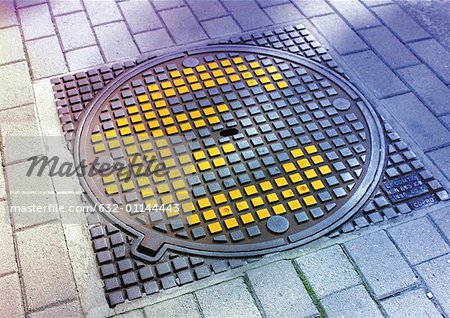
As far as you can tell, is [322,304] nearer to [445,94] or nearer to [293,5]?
[445,94]

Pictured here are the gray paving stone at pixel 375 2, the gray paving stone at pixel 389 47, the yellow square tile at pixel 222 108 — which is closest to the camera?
the yellow square tile at pixel 222 108

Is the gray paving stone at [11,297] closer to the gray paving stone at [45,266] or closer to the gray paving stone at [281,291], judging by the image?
the gray paving stone at [45,266]

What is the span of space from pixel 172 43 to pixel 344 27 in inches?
43.8

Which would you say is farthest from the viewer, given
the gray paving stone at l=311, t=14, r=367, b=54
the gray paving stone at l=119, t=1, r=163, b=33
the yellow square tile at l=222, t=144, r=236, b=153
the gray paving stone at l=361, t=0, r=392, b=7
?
the gray paving stone at l=361, t=0, r=392, b=7

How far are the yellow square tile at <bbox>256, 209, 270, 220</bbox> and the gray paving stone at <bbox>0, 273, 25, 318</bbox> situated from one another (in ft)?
3.42

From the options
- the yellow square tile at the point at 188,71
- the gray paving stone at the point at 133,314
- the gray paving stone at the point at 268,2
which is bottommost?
the gray paving stone at the point at 133,314

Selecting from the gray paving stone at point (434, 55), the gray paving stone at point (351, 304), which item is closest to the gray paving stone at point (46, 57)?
the gray paving stone at point (351, 304)

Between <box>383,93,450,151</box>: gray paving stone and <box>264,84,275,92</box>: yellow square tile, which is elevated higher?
<box>383,93,450,151</box>: gray paving stone

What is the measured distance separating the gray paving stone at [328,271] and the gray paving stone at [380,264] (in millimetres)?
48

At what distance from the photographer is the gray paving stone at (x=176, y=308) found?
207cm

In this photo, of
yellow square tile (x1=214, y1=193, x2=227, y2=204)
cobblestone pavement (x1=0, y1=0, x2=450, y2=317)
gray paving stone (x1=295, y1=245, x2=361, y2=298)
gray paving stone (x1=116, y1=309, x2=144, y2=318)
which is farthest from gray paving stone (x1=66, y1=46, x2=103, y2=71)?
gray paving stone (x1=295, y1=245, x2=361, y2=298)

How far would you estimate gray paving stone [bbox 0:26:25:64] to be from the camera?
3197mm

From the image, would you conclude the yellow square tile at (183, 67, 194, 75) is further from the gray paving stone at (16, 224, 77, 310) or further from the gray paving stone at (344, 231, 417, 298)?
the gray paving stone at (344, 231, 417, 298)

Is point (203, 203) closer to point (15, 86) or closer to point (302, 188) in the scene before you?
point (302, 188)
